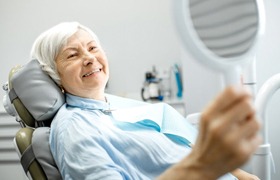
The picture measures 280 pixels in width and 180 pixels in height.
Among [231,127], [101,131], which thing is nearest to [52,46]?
[101,131]

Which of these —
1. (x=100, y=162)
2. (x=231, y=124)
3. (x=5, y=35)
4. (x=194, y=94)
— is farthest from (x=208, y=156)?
(x=5, y=35)

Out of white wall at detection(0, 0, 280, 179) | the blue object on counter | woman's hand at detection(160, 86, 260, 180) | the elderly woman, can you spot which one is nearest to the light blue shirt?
the elderly woman

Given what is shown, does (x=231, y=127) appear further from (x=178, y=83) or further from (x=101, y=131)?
(x=178, y=83)

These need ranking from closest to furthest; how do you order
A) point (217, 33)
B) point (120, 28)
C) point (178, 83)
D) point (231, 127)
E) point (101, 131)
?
point (231, 127)
point (217, 33)
point (101, 131)
point (178, 83)
point (120, 28)

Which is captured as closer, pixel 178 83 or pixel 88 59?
pixel 88 59

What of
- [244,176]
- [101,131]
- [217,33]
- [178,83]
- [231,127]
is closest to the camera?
[231,127]

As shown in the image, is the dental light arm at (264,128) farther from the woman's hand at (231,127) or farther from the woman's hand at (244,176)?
the woman's hand at (231,127)

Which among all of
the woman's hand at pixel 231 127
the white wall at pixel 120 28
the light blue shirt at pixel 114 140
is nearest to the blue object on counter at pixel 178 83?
the white wall at pixel 120 28

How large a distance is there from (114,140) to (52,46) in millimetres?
502

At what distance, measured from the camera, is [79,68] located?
4.29 ft

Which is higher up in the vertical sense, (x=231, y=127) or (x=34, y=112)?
(x=231, y=127)

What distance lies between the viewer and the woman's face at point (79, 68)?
1.31 metres

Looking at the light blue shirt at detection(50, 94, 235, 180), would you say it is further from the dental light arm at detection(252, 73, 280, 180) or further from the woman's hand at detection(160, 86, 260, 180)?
the woman's hand at detection(160, 86, 260, 180)

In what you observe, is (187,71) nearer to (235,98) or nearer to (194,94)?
(194,94)
